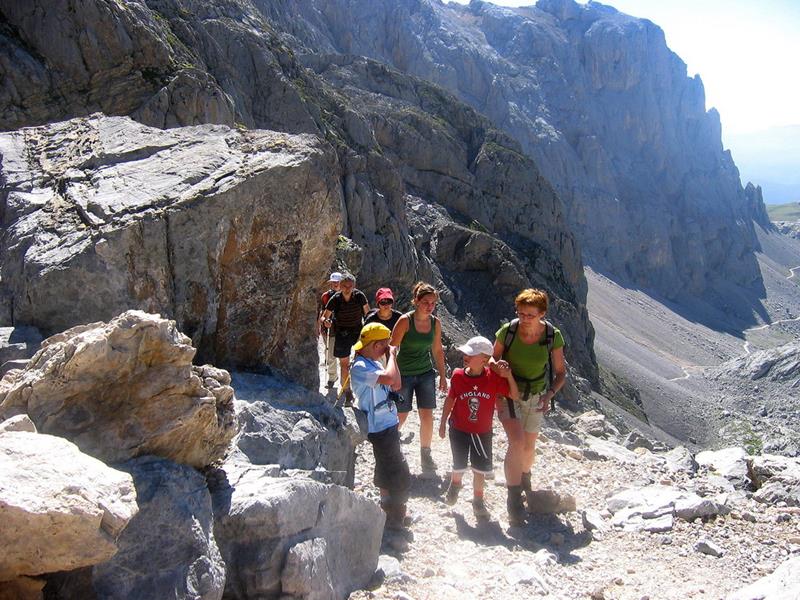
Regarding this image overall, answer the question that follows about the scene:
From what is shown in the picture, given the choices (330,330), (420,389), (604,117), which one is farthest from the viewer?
(604,117)

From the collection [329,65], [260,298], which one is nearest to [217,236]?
[260,298]

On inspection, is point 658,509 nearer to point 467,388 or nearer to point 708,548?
point 708,548

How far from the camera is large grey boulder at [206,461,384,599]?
4.15m

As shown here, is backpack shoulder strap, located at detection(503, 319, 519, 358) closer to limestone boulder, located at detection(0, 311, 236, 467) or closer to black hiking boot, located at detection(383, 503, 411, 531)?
black hiking boot, located at detection(383, 503, 411, 531)

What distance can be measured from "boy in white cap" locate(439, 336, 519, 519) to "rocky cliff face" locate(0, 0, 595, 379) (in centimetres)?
182

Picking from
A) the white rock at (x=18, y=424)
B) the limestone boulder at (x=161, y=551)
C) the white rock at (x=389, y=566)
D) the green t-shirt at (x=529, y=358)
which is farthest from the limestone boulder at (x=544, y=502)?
the white rock at (x=18, y=424)

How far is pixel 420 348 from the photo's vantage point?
8.02 meters

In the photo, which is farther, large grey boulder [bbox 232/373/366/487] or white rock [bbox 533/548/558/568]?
white rock [bbox 533/548/558/568]

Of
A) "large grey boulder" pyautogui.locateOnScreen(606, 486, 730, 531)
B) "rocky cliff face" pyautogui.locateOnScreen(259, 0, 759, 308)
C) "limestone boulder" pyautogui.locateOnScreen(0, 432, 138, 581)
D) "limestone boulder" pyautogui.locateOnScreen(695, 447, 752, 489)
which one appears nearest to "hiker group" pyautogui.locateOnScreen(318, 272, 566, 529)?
"large grey boulder" pyautogui.locateOnScreen(606, 486, 730, 531)

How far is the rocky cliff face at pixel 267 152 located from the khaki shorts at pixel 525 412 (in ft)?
7.73

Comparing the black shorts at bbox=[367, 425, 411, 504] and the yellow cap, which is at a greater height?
the yellow cap

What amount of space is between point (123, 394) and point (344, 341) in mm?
5153

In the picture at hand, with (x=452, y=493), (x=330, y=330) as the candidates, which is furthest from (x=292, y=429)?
(x=330, y=330)

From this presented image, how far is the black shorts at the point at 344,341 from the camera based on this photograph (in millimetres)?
9258
